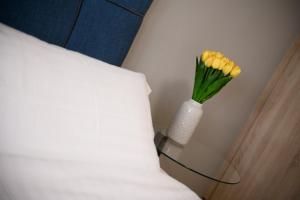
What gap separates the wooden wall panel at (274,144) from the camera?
189 centimetres

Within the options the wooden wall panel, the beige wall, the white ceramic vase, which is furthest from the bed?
the wooden wall panel

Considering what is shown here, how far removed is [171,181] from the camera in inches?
45.0

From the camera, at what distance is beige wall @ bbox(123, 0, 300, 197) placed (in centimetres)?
180

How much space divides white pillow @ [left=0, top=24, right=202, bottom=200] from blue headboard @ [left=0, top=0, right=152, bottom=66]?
242 mm

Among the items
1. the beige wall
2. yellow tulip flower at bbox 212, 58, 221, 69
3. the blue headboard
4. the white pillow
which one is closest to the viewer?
the white pillow

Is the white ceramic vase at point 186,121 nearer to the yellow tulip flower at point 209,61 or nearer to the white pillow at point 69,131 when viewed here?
the yellow tulip flower at point 209,61

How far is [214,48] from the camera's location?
78.2 inches

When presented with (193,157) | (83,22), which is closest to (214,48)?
(193,157)

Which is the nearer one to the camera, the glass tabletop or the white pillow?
the white pillow

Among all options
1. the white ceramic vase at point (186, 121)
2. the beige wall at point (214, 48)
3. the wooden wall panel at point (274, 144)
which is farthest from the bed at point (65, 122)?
the wooden wall panel at point (274, 144)

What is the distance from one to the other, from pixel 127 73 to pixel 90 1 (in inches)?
15.3

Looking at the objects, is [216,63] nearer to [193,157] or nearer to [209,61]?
[209,61]

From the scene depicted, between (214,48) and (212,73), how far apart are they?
52 centimetres

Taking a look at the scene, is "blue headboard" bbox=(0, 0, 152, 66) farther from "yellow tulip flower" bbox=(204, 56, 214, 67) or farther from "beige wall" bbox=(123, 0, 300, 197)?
"yellow tulip flower" bbox=(204, 56, 214, 67)
